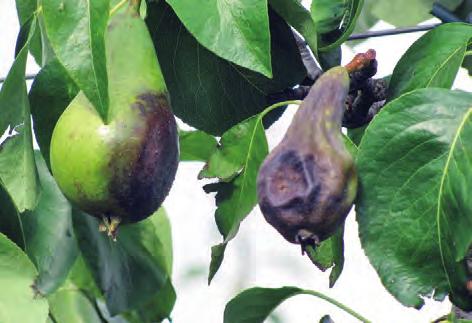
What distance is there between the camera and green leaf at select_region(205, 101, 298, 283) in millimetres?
1026

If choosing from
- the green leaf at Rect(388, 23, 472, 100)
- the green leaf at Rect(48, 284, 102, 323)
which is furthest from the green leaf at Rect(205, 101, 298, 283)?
the green leaf at Rect(48, 284, 102, 323)

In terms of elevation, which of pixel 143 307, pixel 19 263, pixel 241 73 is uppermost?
pixel 241 73

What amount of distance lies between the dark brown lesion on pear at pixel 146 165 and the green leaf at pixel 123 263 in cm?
36

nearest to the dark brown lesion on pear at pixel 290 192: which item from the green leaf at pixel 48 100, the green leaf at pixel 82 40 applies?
the green leaf at pixel 82 40

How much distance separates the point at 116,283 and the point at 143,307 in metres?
0.11

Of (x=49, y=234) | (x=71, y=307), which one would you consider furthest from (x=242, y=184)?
(x=71, y=307)

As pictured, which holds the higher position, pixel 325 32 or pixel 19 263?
pixel 325 32

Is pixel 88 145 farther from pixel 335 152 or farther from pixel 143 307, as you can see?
pixel 143 307

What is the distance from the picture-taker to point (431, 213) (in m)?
0.88

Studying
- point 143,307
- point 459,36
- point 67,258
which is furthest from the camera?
point 143,307

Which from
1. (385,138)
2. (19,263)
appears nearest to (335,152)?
(385,138)

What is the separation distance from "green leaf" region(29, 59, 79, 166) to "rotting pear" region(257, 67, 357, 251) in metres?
0.22

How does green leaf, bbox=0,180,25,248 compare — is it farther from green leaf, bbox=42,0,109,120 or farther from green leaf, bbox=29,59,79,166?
green leaf, bbox=42,0,109,120

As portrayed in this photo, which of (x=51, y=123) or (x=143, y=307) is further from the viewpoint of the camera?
(x=143, y=307)
